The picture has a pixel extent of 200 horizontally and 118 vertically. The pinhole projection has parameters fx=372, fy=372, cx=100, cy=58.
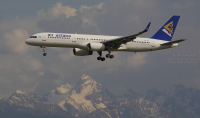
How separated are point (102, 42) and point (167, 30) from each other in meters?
20.5

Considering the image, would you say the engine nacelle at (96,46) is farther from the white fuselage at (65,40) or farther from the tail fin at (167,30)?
the tail fin at (167,30)

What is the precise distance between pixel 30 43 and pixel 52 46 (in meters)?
4.79

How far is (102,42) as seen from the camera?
82750mm

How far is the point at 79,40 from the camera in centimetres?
8131

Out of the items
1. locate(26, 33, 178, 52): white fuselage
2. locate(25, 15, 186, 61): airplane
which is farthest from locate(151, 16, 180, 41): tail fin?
locate(26, 33, 178, 52): white fuselage

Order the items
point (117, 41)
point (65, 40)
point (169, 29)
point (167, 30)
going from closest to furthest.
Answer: point (65, 40), point (117, 41), point (167, 30), point (169, 29)

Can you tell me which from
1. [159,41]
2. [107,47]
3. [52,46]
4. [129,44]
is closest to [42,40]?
[52,46]

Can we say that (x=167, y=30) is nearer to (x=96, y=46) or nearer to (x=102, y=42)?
(x=102, y=42)

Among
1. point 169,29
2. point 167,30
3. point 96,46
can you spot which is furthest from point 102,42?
point 169,29

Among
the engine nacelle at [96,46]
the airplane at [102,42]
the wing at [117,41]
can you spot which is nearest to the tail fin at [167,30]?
the airplane at [102,42]

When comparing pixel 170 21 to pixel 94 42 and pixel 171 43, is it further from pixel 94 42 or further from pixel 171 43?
pixel 94 42

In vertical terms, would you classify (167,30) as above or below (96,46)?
above

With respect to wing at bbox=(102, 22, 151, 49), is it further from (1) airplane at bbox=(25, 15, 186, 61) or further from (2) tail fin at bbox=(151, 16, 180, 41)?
(2) tail fin at bbox=(151, 16, 180, 41)

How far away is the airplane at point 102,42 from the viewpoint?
80.4m
